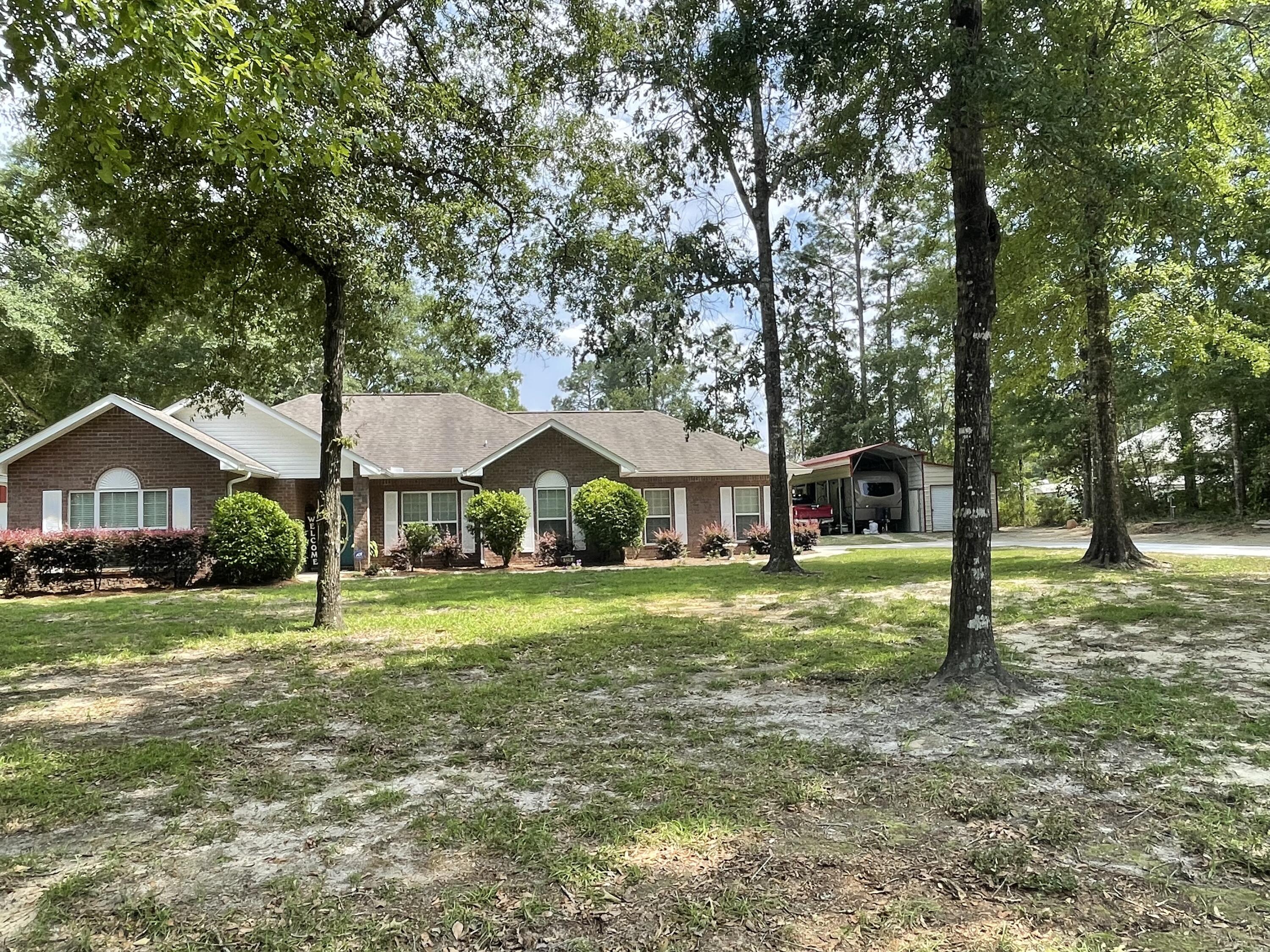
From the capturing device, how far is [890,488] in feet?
105

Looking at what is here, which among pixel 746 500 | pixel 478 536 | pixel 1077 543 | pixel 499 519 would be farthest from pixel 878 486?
pixel 478 536

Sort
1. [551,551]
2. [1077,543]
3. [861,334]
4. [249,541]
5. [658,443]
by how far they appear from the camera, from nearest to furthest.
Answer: [249,541], [551,551], [1077,543], [658,443], [861,334]

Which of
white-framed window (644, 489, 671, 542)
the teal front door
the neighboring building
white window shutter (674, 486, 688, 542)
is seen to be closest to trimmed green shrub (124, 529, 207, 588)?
the teal front door

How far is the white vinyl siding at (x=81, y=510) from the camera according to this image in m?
16.8

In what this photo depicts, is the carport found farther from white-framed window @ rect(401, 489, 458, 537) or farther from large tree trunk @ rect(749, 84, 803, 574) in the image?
white-framed window @ rect(401, 489, 458, 537)

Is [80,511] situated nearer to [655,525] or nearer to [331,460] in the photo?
[331,460]

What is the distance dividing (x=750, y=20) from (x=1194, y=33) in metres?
8.80

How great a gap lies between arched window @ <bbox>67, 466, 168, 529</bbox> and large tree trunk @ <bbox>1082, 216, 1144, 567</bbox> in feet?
67.9

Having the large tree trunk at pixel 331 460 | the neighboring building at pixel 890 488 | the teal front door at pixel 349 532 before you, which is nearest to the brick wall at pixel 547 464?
the teal front door at pixel 349 532

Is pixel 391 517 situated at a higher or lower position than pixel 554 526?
higher

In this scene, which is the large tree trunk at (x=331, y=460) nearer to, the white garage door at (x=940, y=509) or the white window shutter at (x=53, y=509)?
the white window shutter at (x=53, y=509)

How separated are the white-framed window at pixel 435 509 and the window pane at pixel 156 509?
18.1ft

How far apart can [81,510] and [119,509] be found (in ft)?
2.61

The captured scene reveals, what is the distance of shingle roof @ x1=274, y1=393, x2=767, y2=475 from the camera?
67.6 ft
